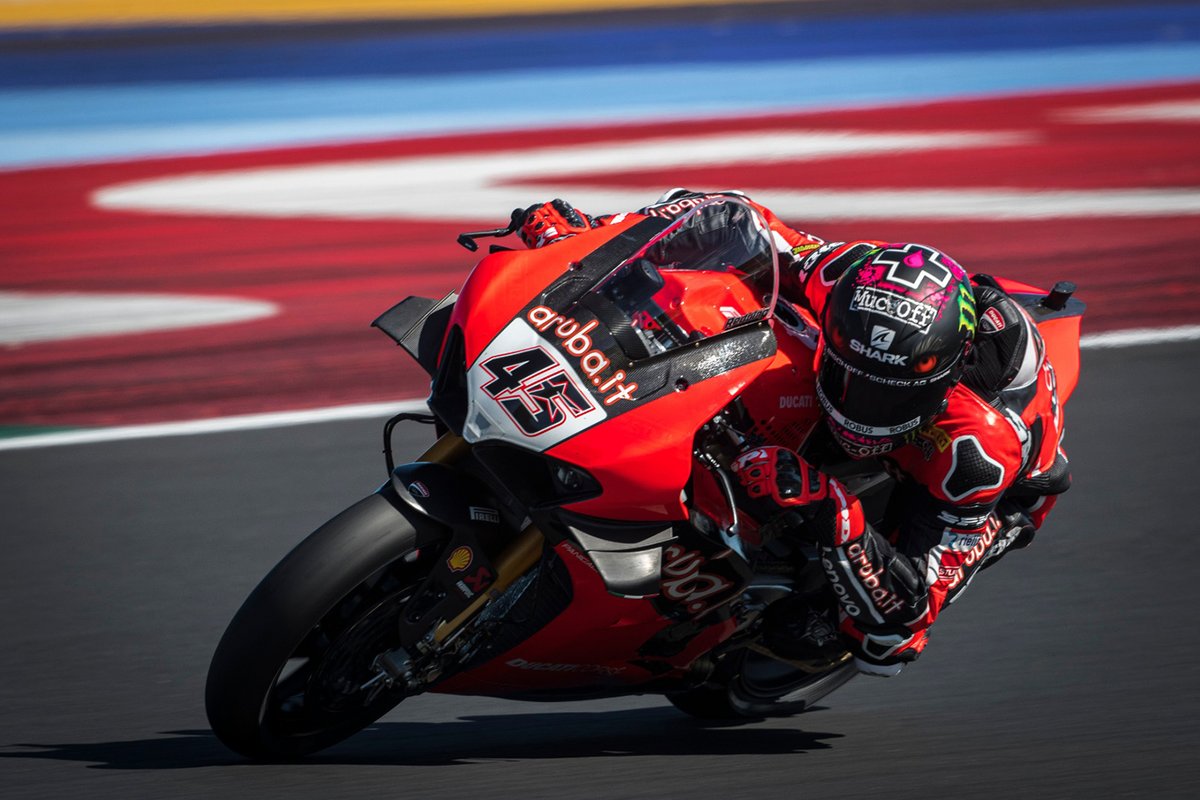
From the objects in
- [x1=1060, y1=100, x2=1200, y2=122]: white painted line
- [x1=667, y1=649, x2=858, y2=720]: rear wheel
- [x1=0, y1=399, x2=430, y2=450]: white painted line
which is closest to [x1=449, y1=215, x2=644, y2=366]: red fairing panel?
[x1=667, y1=649, x2=858, y2=720]: rear wheel

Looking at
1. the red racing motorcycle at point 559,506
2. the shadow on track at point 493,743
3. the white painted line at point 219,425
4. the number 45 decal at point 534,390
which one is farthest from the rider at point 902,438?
the white painted line at point 219,425

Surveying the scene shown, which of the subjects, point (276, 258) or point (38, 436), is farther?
point (276, 258)

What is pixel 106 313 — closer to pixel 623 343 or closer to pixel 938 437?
pixel 623 343

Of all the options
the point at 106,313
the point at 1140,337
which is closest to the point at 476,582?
the point at 1140,337

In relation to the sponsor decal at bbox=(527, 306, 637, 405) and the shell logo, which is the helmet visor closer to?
the sponsor decal at bbox=(527, 306, 637, 405)

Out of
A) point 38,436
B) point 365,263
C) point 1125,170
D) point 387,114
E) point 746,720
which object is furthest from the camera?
point 387,114

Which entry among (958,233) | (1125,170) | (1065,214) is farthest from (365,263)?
(1125,170)

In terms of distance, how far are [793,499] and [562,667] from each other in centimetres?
76

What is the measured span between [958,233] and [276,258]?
399 cm

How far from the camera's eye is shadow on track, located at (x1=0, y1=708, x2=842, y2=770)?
3.97 metres

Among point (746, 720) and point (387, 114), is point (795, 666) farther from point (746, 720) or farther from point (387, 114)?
point (387, 114)

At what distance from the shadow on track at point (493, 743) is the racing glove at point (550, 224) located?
1.27 m

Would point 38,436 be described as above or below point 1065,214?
above

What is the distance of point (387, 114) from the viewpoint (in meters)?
13.0
